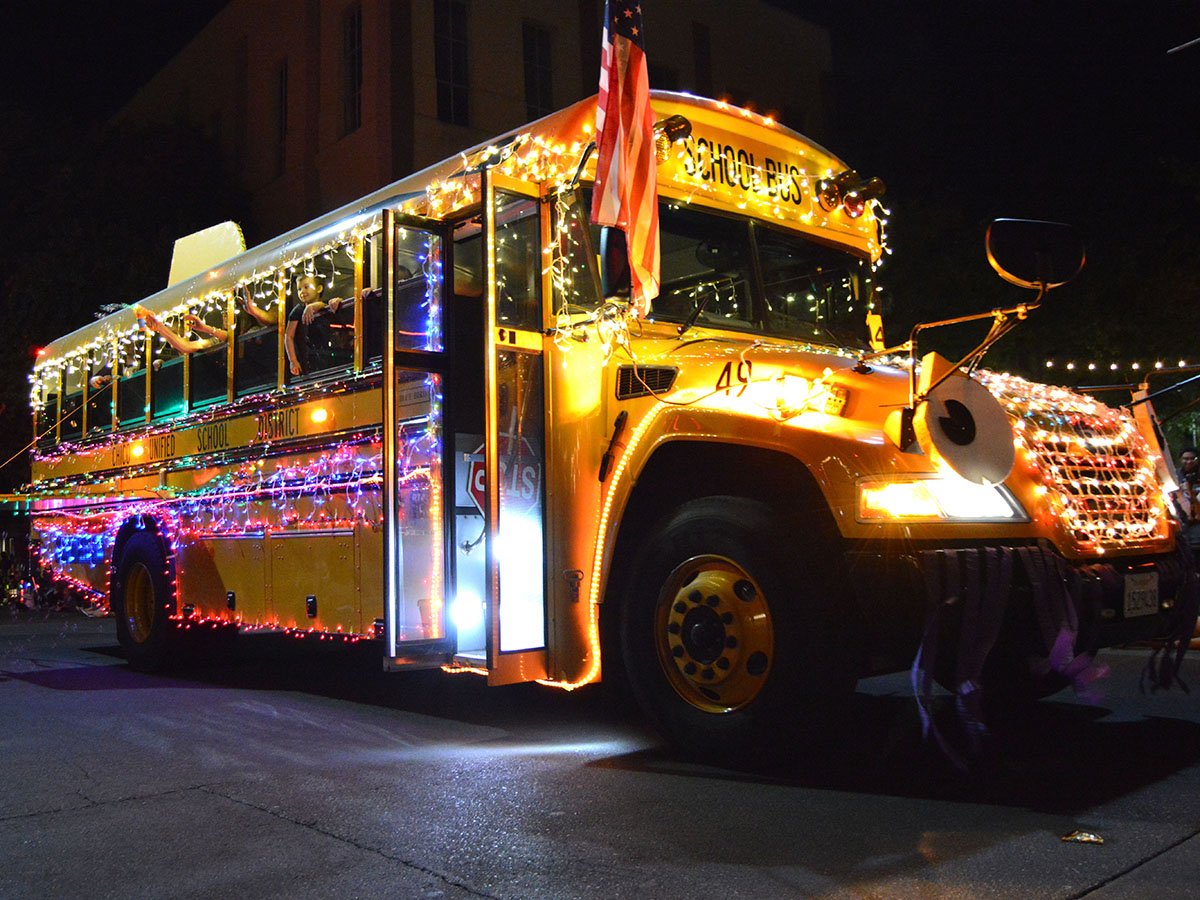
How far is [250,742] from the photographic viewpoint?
593 centimetres

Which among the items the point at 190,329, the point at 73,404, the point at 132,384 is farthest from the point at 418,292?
the point at 73,404

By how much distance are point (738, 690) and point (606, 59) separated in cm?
319

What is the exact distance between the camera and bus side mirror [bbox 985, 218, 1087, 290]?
4277 mm

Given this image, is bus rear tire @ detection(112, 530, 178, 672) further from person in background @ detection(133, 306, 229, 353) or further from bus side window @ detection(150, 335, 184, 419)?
person in background @ detection(133, 306, 229, 353)

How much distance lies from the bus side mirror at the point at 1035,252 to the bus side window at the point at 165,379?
21.5ft

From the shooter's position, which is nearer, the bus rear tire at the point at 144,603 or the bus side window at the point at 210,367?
the bus side window at the point at 210,367

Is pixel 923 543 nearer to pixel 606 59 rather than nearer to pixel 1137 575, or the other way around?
pixel 1137 575

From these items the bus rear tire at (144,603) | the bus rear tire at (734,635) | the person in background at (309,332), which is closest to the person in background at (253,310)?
the person in background at (309,332)

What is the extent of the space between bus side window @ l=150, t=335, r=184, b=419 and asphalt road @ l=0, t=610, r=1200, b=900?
2.80 m

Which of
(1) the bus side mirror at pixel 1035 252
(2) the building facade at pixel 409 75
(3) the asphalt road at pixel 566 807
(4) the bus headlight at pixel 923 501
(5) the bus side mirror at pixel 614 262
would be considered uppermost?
(2) the building facade at pixel 409 75

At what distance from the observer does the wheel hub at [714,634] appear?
183 inches

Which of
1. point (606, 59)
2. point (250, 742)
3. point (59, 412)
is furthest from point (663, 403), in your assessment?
point (59, 412)

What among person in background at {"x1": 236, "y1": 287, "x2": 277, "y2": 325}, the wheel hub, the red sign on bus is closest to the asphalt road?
the wheel hub

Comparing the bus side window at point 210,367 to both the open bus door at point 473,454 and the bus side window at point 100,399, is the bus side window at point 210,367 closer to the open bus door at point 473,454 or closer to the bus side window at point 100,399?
the bus side window at point 100,399
